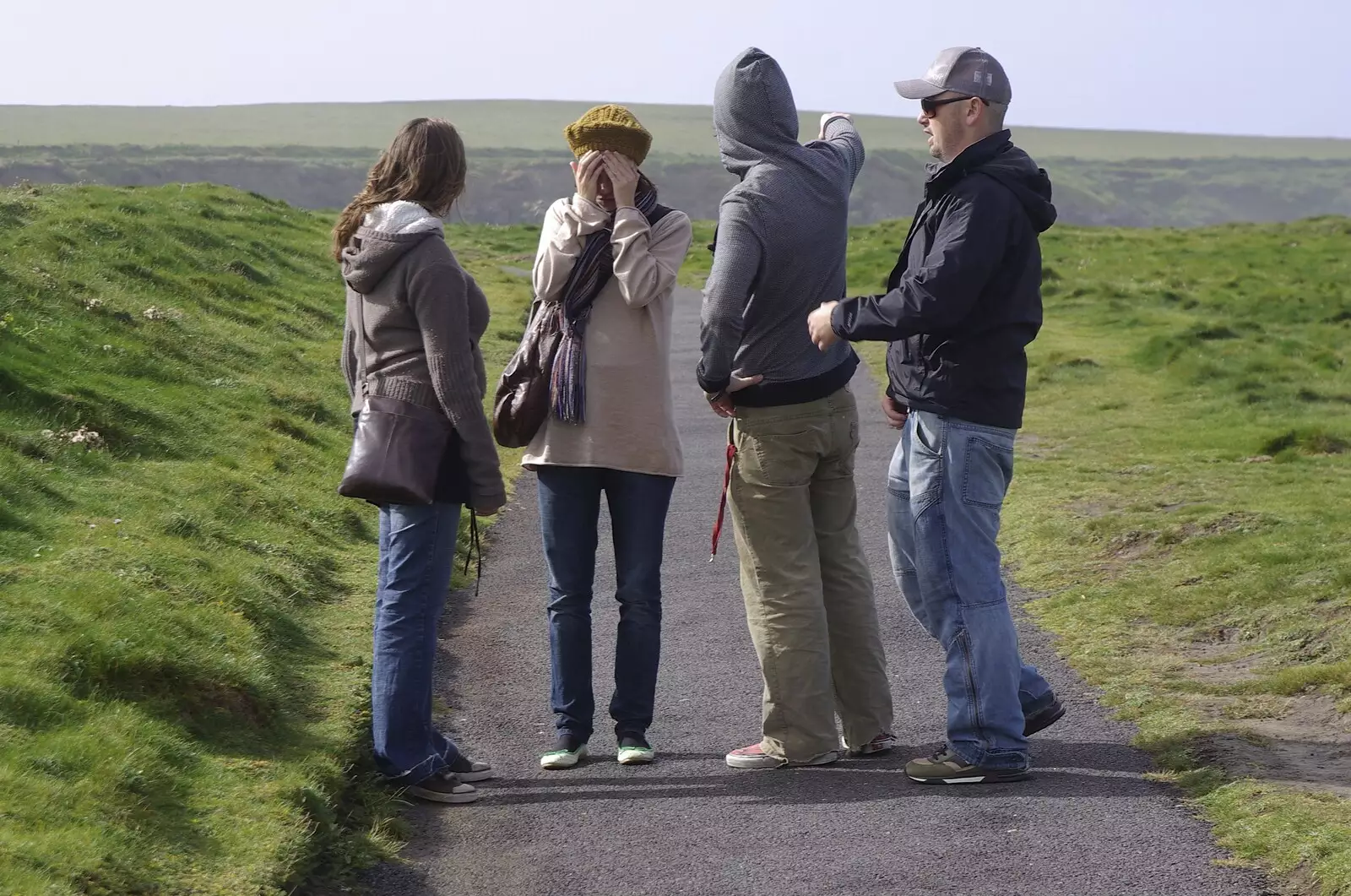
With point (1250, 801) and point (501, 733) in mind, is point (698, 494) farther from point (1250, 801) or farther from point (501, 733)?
point (1250, 801)

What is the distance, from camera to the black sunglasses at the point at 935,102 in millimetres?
5055

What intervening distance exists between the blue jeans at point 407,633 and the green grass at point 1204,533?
2543 mm

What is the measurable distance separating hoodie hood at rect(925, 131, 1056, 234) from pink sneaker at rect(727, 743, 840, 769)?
1957 millimetres

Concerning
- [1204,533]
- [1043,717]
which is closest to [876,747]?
[1043,717]

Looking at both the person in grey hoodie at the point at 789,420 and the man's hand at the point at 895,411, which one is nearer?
the person in grey hoodie at the point at 789,420

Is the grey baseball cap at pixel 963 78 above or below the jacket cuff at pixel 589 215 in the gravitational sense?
above

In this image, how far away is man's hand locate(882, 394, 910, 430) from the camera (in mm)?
5539

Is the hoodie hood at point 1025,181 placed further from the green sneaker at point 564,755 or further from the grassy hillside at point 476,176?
the grassy hillside at point 476,176

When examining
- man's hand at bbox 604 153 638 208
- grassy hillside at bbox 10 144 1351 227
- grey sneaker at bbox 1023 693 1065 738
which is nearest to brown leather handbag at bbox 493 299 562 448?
man's hand at bbox 604 153 638 208

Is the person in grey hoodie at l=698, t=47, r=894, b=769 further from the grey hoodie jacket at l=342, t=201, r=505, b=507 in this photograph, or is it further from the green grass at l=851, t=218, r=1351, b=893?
the green grass at l=851, t=218, r=1351, b=893

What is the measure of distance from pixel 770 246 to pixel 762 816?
1.87m

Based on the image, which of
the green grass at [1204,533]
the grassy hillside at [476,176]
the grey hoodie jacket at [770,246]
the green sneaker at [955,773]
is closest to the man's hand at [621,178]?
the grey hoodie jacket at [770,246]

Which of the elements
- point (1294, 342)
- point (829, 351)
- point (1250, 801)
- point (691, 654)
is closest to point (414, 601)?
point (829, 351)

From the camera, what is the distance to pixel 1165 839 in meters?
4.59
